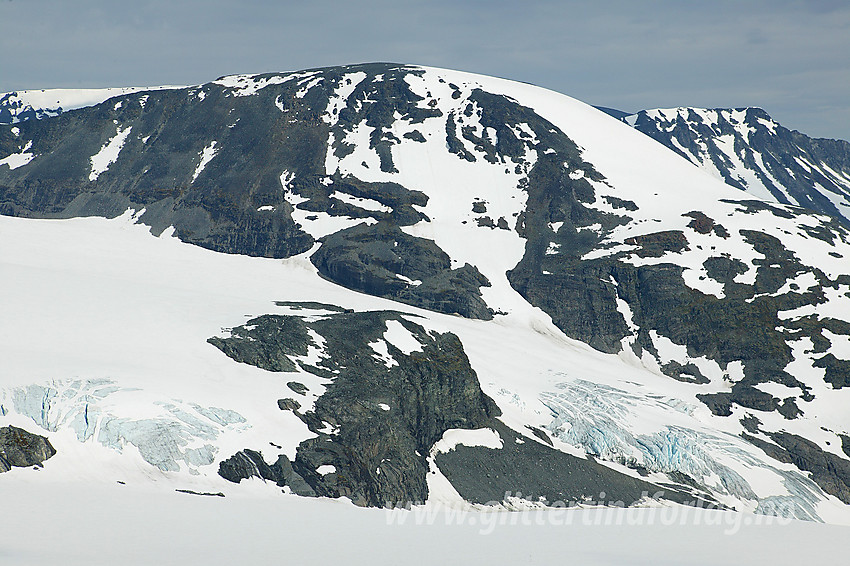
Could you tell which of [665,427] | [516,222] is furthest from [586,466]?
[516,222]

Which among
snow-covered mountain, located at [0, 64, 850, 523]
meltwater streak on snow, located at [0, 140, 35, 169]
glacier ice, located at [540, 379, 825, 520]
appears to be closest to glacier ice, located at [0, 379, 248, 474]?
snow-covered mountain, located at [0, 64, 850, 523]

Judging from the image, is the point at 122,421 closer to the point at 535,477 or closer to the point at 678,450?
the point at 535,477

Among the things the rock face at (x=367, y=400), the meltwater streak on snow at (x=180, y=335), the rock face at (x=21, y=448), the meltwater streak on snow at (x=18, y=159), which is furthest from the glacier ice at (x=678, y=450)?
the meltwater streak on snow at (x=18, y=159)

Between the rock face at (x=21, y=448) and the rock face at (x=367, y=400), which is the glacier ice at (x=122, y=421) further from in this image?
the rock face at (x=367, y=400)

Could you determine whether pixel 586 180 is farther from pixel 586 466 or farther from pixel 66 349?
pixel 66 349

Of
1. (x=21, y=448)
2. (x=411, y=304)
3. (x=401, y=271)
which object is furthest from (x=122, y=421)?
(x=401, y=271)

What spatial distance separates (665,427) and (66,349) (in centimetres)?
5482

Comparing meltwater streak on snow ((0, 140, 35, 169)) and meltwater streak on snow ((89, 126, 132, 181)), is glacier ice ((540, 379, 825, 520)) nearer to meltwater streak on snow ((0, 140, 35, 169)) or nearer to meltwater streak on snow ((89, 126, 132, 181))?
meltwater streak on snow ((89, 126, 132, 181))

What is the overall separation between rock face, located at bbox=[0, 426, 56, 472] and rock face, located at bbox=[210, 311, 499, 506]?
936 cm

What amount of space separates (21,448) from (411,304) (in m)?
80.3

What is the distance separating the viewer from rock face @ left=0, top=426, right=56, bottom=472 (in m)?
40.2

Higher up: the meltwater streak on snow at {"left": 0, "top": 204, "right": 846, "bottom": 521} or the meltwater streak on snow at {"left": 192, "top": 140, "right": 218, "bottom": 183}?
the meltwater streak on snow at {"left": 192, "top": 140, "right": 218, "bottom": 183}

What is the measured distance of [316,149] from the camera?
152750mm

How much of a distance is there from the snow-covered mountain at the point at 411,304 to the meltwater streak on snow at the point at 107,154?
70 cm
